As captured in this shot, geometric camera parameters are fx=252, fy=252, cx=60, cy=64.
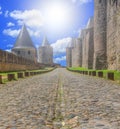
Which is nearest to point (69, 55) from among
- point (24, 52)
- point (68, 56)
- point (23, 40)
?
point (68, 56)

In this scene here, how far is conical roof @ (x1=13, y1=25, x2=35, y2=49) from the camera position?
83438 mm

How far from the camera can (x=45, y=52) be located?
116188mm

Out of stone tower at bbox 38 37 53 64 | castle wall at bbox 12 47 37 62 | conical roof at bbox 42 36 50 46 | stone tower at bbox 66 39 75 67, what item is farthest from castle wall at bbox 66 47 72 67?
castle wall at bbox 12 47 37 62

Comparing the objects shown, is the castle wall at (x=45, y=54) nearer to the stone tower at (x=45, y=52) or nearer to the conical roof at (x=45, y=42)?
the stone tower at (x=45, y=52)

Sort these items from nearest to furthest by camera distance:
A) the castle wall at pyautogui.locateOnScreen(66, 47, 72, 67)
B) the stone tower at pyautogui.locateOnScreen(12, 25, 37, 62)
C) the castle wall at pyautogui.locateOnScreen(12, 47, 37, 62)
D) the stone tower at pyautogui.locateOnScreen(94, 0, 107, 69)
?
the stone tower at pyautogui.locateOnScreen(94, 0, 107, 69), the castle wall at pyautogui.locateOnScreen(12, 47, 37, 62), the stone tower at pyautogui.locateOnScreen(12, 25, 37, 62), the castle wall at pyautogui.locateOnScreen(66, 47, 72, 67)

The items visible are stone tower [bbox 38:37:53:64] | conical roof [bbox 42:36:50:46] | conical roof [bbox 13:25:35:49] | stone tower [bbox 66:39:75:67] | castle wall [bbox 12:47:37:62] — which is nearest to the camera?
castle wall [bbox 12:47:37:62]

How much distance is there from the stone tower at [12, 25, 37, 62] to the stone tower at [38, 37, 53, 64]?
3011cm

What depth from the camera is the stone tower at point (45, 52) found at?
11619cm

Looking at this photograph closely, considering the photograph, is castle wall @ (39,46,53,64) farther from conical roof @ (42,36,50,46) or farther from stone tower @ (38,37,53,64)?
conical roof @ (42,36,50,46)

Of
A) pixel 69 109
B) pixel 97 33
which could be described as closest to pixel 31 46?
pixel 97 33

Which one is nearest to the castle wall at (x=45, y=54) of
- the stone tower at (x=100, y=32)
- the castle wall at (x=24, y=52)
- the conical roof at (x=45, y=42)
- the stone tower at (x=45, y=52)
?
the stone tower at (x=45, y=52)

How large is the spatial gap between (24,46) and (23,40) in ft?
7.20

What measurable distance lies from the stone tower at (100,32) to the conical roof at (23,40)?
49.3 meters

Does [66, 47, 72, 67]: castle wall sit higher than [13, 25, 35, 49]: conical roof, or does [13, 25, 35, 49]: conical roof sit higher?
[13, 25, 35, 49]: conical roof
